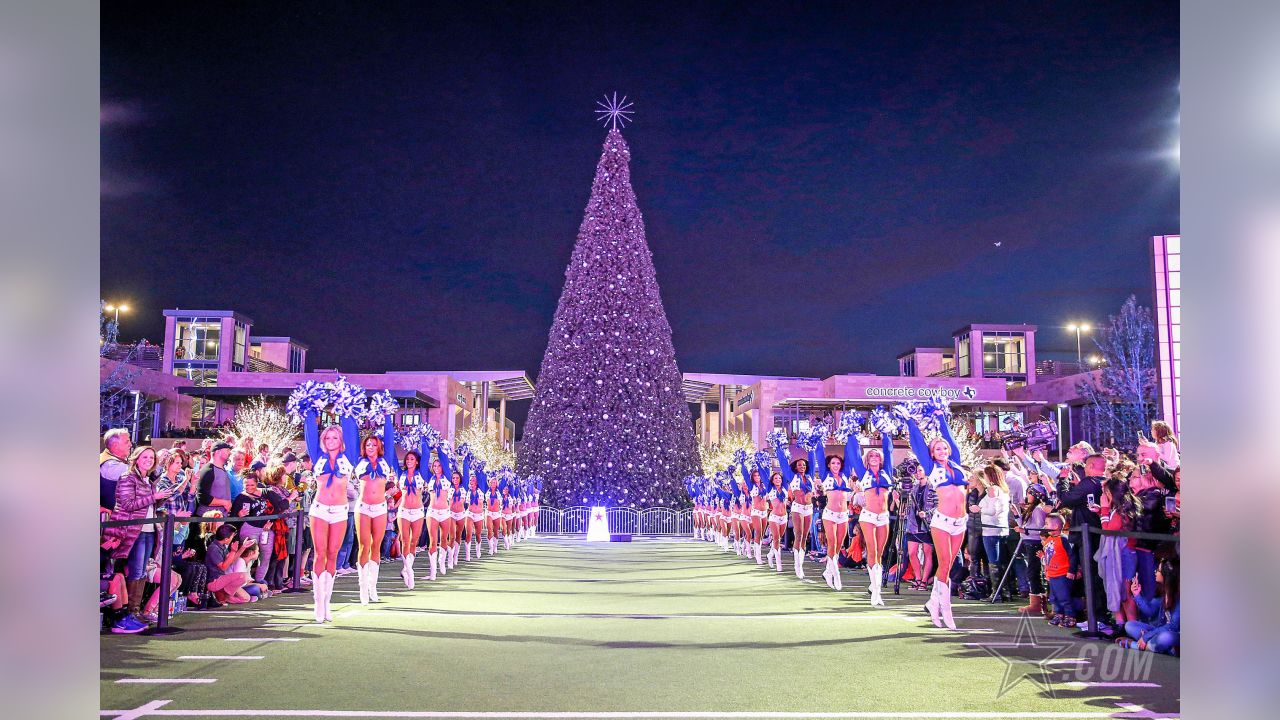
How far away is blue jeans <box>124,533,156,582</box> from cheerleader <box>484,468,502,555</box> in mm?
15282

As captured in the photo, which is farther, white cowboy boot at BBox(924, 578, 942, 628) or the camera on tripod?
the camera on tripod

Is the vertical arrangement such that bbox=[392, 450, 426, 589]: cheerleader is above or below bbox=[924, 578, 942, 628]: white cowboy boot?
above

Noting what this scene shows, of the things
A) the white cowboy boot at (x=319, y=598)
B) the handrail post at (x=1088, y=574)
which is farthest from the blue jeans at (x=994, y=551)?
the white cowboy boot at (x=319, y=598)

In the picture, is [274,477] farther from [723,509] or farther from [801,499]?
[723,509]

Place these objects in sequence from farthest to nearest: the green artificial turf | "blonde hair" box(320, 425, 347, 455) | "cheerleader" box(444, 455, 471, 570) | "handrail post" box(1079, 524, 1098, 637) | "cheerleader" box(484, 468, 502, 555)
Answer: "cheerleader" box(484, 468, 502, 555)
"cheerleader" box(444, 455, 471, 570)
"blonde hair" box(320, 425, 347, 455)
"handrail post" box(1079, 524, 1098, 637)
the green artificial turf

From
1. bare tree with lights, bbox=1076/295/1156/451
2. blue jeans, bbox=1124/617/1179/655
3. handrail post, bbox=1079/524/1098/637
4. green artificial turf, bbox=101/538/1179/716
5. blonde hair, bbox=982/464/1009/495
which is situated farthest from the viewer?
bare tree with lights, bbox=1076/295/1156/451

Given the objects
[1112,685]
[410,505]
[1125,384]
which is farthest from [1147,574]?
[1125,384]

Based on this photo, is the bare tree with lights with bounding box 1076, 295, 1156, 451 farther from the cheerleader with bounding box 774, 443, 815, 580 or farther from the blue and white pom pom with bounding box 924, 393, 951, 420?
the blue and white pom pom with bounding box 924, 393, 951, 420

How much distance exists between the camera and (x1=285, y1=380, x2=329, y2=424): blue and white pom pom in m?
11.0

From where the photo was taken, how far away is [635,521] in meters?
37.0

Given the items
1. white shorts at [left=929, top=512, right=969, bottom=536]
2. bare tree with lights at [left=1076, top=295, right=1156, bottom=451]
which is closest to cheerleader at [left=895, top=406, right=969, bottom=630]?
white shorts at [left=929, top=512, right=969, bottom=536]

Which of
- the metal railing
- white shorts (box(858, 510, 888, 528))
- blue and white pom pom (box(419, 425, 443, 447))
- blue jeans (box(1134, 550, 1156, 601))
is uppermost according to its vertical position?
blue and white pom pom (box(419, 425, 443, 447))
